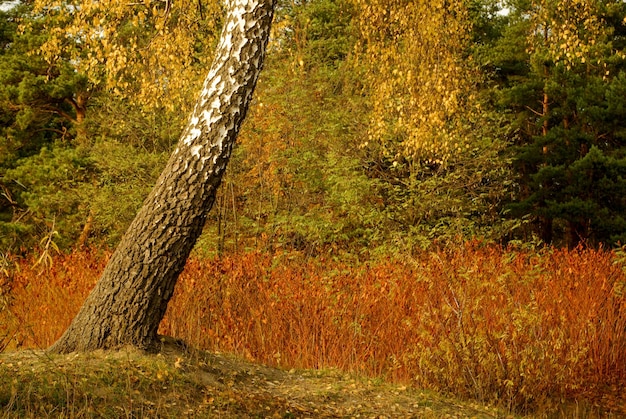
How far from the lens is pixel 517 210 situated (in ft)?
64.5

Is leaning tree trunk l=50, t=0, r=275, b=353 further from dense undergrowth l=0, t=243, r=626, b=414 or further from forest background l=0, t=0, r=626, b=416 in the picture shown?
dense undergrowth l=0, t=243, r=626, b=414

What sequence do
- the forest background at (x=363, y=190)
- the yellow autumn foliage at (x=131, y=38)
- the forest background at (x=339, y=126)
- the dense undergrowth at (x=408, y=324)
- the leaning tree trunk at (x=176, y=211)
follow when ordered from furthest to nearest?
the forest background at (x=339, y=126) < the yellow autumn foliage at (x=131, y=38) < the forest background at (x=363, y=190) < the dense undergrowth at (x=408, y=324) < the leaning tree trunk at (x=176, y=211)

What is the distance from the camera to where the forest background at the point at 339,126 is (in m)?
8.46

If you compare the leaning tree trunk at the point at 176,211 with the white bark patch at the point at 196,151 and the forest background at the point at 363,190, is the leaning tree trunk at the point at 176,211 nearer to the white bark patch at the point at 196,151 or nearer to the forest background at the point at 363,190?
the white bark patch at the point at 196,151

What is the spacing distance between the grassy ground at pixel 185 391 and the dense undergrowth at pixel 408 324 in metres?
0.55

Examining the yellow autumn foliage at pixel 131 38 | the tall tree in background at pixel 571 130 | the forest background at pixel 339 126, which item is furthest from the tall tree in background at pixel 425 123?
the tall tree in background at pixel 571 130

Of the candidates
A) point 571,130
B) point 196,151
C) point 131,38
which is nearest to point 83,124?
point 131,38

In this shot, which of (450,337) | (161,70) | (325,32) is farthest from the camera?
(325,32)

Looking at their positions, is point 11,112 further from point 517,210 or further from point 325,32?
point 517,210

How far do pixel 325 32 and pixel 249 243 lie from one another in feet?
26.1

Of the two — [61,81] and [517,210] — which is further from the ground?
[61,81]

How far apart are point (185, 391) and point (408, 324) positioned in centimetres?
233

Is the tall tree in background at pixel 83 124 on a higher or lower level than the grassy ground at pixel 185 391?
higher

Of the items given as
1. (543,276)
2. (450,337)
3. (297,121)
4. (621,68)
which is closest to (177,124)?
(297,121)
